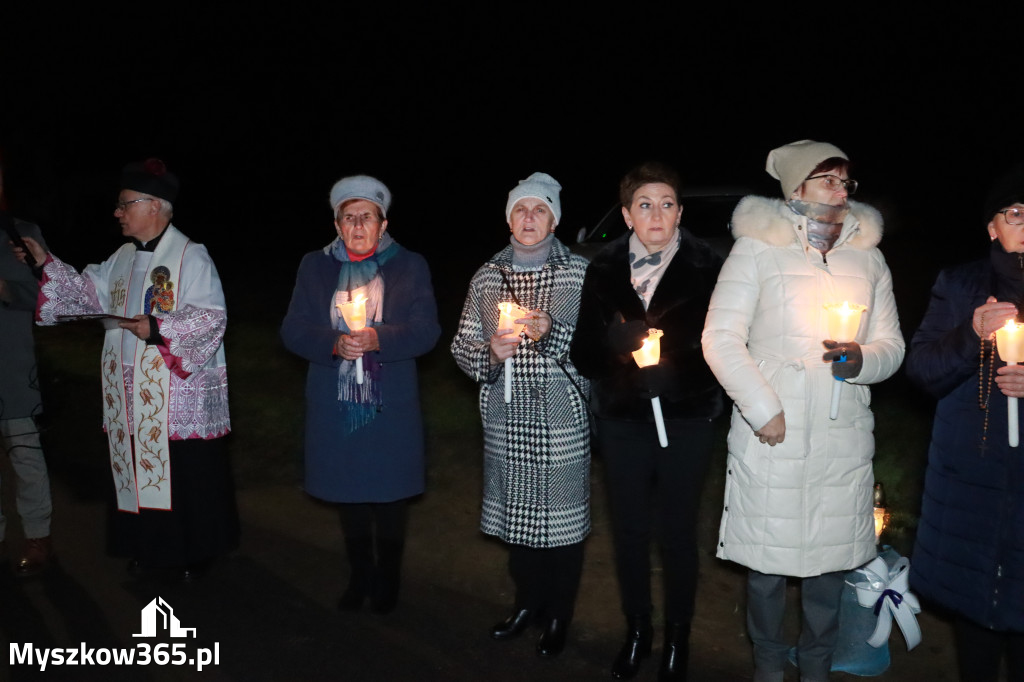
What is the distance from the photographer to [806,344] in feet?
12.8

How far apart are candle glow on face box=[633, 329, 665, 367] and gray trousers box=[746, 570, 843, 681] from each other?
3.22ft

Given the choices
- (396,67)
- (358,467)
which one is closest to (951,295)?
(358,467)

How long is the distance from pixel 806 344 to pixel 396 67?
4656 centimetres

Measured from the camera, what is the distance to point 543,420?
4664 mm

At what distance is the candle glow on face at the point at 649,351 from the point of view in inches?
160

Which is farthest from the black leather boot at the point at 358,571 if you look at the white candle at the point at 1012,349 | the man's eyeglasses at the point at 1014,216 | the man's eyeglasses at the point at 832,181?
the man's eyeglasses at the point at 1014,216

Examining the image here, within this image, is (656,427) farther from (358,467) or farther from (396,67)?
(396,67)

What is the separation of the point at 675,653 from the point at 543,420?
121 centimetres

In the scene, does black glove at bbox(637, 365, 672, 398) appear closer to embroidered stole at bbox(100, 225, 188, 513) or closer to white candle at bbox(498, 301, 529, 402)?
white candle at bbox(498, 301, 529, 402)

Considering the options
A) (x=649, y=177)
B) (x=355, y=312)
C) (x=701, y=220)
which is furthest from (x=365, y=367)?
(x=701, y=220)

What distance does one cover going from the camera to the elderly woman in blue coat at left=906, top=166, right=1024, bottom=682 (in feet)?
11.6

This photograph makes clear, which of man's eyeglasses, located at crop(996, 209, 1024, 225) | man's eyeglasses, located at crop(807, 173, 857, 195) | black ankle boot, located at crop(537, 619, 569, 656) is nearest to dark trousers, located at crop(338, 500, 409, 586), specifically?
black ankle boot, located at crop(537, 619, 569, 656)

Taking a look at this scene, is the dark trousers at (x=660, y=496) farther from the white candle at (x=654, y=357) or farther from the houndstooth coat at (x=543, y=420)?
the houndstooth coat at (x=543, y=420)

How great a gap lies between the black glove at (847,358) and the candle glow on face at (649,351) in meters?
0.67
